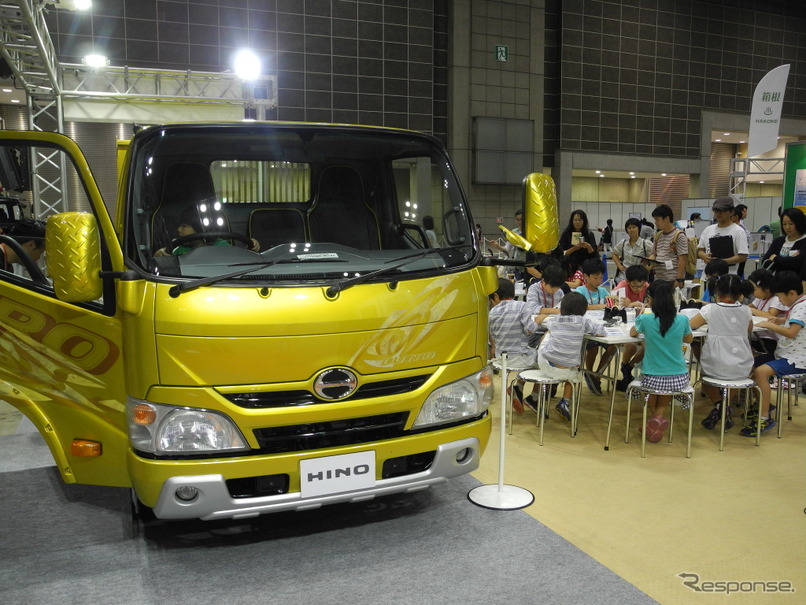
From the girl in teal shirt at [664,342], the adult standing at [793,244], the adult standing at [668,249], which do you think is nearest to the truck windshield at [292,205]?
the girl in teal shirt at [664,342]

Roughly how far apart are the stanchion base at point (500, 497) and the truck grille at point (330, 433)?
108 cm

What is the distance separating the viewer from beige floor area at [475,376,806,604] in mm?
2959

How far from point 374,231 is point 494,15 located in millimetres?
17998

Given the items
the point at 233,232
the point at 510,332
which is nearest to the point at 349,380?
the point at 233,232

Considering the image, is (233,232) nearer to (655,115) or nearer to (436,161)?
(436,161)

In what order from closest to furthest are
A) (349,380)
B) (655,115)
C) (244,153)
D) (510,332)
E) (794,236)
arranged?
(349,380), (244,153), (510,332), (794,236), (655,115)

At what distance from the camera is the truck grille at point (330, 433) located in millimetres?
2664

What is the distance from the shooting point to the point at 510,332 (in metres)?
5.27

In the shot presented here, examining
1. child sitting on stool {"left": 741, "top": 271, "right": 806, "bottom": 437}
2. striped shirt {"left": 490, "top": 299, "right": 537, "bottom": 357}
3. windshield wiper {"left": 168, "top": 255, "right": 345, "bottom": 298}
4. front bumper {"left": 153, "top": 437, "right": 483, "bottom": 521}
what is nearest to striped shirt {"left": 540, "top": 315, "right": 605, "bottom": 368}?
striped shirt {"left": 490, "top": 299, "right": 537, "bottom": 357}

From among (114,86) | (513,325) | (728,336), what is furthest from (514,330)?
(114,86)

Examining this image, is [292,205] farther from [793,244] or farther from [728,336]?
[793,244]

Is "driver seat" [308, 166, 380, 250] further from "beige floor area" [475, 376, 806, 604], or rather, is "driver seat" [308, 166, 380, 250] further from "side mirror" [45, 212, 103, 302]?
"beige floor area" [475, 376, 806, 604]

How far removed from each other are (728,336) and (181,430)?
3997 millimetres

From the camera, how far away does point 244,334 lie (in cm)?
256
